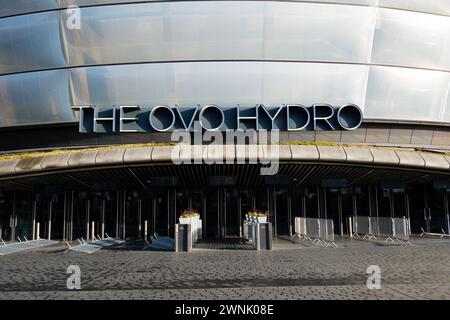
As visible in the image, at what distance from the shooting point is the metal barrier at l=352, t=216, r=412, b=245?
21.0 m

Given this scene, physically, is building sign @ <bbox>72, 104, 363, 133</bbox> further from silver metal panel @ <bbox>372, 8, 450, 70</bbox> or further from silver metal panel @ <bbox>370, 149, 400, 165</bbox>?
silver metal panel @ <bbox>372, 8, 450, 70</bbox>

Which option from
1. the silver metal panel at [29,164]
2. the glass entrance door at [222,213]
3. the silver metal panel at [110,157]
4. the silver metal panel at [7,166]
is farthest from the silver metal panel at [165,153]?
the glass entrance door at [222,213]

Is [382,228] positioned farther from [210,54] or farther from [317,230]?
[210,54]

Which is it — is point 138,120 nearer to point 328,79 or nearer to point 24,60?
point 24,60

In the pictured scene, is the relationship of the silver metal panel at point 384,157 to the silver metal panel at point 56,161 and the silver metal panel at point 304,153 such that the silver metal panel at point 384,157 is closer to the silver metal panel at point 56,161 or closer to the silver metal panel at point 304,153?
the silver metal panel at point 304,153

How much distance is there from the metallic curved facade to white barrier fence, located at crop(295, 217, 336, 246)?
21.6ft

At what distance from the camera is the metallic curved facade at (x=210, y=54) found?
23.2 meters

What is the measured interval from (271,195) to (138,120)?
957cm

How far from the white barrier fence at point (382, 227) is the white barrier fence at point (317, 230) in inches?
117

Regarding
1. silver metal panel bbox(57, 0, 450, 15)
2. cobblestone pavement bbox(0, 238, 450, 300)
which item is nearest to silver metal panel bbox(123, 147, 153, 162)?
cobblestone pavement bbox(0, 238, 450, 300)

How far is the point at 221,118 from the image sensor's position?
888 inches
